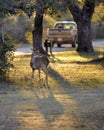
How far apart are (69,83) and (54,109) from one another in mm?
4626

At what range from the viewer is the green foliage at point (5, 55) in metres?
16.4

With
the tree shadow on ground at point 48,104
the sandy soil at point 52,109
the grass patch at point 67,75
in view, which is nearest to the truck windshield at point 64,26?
the grass patch at point 67,75

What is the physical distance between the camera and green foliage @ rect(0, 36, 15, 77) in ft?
53.7

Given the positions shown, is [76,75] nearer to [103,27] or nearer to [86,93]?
[86,93]

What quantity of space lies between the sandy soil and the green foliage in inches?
79.3

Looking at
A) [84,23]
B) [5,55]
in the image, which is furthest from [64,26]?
[5,55]

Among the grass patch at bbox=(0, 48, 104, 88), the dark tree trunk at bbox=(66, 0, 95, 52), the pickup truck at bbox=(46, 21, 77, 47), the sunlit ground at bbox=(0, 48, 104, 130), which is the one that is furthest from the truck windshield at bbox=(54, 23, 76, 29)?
the sunlit ground at bbox=(0, 48, 104, 130)

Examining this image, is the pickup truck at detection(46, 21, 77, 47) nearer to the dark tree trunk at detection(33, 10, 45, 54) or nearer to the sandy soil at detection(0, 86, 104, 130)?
the dark tree trunk at detection(33, 10, 45, 54)

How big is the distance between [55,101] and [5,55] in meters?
4.62

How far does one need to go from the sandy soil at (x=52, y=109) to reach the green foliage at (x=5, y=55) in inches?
79.3

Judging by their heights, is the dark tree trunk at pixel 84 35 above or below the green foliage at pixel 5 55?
below

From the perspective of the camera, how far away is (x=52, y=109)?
37.4 ft

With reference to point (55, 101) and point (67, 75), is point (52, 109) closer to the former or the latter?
point (55, 101)

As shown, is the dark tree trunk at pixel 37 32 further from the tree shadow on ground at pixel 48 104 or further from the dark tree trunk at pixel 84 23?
the tree shadow on ground at pixel 48 104
